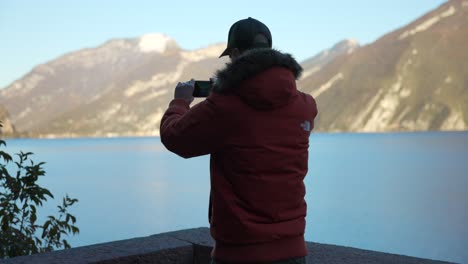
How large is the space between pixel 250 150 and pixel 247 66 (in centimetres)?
34

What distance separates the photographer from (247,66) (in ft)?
8.03

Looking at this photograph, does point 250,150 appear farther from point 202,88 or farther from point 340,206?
point 340,206

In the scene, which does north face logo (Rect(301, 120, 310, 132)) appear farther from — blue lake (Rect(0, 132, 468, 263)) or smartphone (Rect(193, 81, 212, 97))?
blue lake (Rect(0, 132, 468, 263))

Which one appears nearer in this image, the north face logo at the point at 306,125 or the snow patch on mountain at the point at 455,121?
the north face logo at the point at 306,125

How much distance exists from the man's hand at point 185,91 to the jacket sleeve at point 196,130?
157 millimetres

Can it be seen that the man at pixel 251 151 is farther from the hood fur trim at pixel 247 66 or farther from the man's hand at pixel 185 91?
the man's hand at pixel 185 91

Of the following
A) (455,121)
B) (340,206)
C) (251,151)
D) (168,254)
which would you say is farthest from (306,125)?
(455,121)

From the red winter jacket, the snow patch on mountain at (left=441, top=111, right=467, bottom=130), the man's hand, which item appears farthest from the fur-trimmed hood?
the snow patch on mountain at (left=441, top=111, right=467, bottom=130)

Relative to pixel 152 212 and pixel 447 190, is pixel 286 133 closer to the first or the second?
pixel 152 212

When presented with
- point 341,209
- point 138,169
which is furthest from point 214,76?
point 138,169

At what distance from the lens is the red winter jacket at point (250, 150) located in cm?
245

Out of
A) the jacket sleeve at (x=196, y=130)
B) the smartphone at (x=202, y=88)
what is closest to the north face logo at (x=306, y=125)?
the jacket sleeve at (x=196, y=130)

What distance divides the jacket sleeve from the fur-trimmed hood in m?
0.11

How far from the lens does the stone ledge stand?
3943 millimetres
